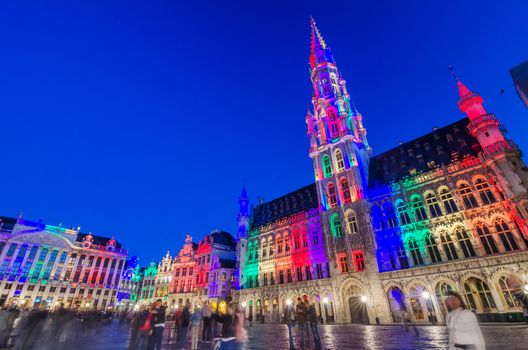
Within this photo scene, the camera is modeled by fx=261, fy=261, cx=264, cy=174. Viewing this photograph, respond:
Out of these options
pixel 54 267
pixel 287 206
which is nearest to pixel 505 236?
pixel 287 206

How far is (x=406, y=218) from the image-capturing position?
1140 inches

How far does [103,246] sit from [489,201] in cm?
8325

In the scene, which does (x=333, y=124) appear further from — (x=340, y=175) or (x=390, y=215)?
(x=390, y=215)

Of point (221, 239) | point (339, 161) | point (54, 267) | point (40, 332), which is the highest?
point (339, 161)

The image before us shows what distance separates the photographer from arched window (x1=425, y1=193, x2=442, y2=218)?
27.1 metres

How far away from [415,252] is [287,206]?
73.9 feet

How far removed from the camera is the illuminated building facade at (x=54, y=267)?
2293 inches

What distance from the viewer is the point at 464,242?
2481 centimetres

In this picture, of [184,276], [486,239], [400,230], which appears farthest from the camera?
[184,276]

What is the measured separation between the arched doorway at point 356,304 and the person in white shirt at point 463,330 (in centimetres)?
2840

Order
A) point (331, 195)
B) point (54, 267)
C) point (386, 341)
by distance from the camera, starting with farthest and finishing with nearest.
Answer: point (54, 267), point (331, 195), point (386, 341)

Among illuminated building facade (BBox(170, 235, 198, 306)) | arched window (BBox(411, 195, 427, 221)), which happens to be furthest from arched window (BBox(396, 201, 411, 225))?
illuminated building facade (BBox(170, 235, 198, 306))

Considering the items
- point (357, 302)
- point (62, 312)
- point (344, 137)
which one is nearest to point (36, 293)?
point (62, 312)

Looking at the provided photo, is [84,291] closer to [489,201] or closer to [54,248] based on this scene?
[54,248]
